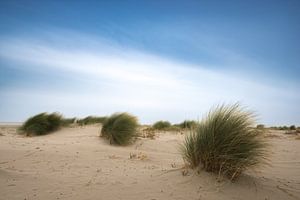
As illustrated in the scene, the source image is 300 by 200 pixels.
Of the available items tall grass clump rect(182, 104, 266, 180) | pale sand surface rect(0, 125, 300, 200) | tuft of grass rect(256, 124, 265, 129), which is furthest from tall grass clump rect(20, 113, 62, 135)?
tuft of grass rect(256, 124, 265, 129)

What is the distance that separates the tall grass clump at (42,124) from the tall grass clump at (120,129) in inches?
143

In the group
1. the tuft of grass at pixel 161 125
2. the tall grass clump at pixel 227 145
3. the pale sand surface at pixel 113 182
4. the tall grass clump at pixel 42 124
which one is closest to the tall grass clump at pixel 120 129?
the pale sand surface at pixel 113 182

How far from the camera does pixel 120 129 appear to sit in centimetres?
993

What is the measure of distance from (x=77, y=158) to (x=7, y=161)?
4.79 feet

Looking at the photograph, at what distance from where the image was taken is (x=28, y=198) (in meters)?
3.75

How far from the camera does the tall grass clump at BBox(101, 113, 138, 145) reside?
9.73 metres

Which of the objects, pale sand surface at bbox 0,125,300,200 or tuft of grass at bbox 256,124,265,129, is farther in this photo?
tuft of grass at bbox 256,124,265,129

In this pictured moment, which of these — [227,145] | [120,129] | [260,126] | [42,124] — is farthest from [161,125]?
[227,145]

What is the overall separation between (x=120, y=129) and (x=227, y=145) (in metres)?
5.87

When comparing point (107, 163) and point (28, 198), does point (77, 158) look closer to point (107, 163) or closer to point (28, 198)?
point (107, 163)

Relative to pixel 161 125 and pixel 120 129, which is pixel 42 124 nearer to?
pixel 120 129

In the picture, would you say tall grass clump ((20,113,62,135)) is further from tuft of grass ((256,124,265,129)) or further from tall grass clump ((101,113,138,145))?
tuft of grass ((256,124,265,129))

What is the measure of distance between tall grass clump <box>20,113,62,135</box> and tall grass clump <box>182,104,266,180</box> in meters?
9.06

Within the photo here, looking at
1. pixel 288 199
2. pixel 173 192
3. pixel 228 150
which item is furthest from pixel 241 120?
pixel 173 192
